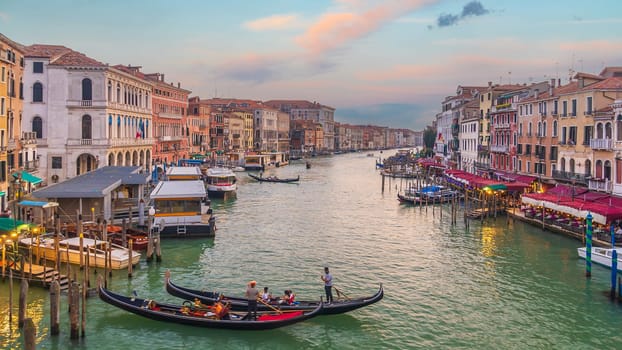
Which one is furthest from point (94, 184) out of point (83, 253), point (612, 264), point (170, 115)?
point (170, 115)

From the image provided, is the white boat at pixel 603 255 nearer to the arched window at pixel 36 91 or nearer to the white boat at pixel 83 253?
the white boat at pixel 83 253

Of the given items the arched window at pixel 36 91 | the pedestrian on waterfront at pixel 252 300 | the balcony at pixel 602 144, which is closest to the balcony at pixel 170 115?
the arched window at pixel 36 91

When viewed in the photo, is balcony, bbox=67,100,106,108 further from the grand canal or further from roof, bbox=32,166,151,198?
the grand canal

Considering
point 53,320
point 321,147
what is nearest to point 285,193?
point 53,320

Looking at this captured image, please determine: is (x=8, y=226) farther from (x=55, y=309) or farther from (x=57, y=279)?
(x=55, y=309)

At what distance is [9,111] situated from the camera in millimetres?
22672

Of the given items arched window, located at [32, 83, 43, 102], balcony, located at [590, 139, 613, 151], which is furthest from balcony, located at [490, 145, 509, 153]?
arched window, located at [32, 83, 43, 102]

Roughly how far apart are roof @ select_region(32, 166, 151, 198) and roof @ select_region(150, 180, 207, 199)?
1.46m

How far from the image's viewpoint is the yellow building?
70.6 feet

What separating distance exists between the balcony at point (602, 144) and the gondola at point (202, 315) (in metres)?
17.4

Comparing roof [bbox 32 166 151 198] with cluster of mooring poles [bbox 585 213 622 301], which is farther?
roof [bbox 32 166 151 198]

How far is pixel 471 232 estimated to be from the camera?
2447 centimetres

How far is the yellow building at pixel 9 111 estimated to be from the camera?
21516 millimetres

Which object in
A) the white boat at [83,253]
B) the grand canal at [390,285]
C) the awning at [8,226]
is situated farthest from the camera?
the white boat at [83,253]
